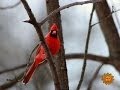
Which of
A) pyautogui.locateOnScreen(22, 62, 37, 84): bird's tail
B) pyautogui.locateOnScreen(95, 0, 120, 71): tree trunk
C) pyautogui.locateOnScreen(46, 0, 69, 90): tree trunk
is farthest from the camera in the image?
pyautogui.locateOnScreen(95, 0, 120, 71): tree trunk

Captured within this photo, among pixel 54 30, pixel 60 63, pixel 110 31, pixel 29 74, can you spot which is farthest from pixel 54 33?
pixel 110 31

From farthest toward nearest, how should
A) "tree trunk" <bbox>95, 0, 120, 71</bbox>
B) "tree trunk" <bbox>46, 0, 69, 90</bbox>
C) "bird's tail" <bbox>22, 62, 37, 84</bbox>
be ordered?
→ "tree trunk" <bbox>95, 0, 120, 71</bbox>, "tree trunk" <bbox>46, 0, 69, 90</bbox>, "bird's tail" <bbox>22, 62, 37, 84</bbox>

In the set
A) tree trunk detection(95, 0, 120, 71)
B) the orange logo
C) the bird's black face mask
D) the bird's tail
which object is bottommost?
tree trunk detection(95, 0, 120, 71)

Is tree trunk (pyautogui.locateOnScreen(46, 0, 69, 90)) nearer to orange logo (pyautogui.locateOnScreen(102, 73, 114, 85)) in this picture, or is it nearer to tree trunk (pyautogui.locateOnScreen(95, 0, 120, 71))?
orange logo (pyautogui.locateOnScreen(102, 73, 114, 85))

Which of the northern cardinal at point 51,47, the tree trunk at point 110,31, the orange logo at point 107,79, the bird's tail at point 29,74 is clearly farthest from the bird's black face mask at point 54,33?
the tree trunk at point 110,31

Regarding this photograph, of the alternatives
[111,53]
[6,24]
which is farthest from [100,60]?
[6,24]

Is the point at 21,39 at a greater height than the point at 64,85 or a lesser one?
lesser

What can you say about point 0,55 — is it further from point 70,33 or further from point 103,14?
point 103,14

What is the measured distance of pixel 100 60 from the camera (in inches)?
123

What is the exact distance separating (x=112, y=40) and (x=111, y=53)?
8 cm

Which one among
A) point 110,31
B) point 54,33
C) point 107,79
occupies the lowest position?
point 110,31

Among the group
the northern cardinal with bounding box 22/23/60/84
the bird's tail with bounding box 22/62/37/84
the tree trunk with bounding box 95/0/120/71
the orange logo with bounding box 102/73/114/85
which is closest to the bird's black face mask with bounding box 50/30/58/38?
the northern cardinal with bounding box 22/23/60/84

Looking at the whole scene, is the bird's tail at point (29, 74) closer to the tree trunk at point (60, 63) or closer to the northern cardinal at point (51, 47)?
the northern cardinal at point (51, 47)

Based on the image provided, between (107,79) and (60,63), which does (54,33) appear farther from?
(107,79)
